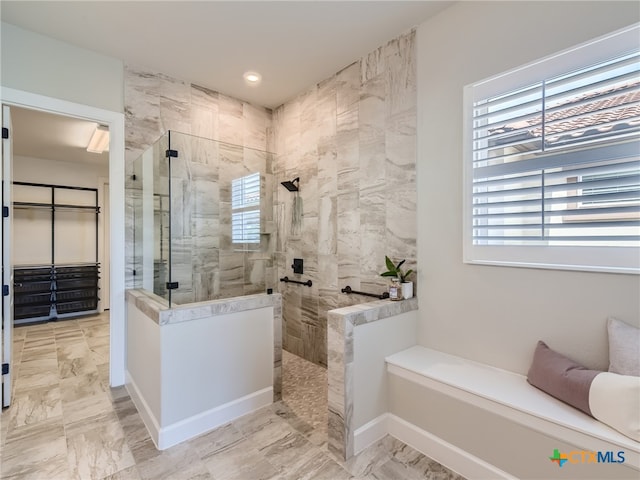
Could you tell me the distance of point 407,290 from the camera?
7.35ft

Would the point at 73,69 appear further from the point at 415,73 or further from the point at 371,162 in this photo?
the point at 415,73

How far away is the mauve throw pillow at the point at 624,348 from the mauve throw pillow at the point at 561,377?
92 mm

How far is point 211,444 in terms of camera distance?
196cm

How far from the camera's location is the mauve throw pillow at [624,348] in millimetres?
1361

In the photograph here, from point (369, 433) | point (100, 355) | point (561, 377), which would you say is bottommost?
point (100, 355)

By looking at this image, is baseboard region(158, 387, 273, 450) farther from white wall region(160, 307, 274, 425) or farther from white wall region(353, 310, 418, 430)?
white wall region(353, 310, 418, 430)

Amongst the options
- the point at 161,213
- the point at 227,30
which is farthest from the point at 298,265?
the point at 227,30

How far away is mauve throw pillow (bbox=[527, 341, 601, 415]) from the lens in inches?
54.4

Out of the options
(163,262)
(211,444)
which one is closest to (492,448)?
(211,444)

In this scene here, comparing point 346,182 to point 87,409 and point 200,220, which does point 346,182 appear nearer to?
point 200,220

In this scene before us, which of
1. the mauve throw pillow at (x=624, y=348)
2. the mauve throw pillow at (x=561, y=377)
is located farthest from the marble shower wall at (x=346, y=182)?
the mauve throw pillow at (x=624, y=348)

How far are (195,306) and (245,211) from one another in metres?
0.98

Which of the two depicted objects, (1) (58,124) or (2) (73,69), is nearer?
(2) (73,69)

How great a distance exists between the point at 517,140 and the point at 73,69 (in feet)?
11.2
